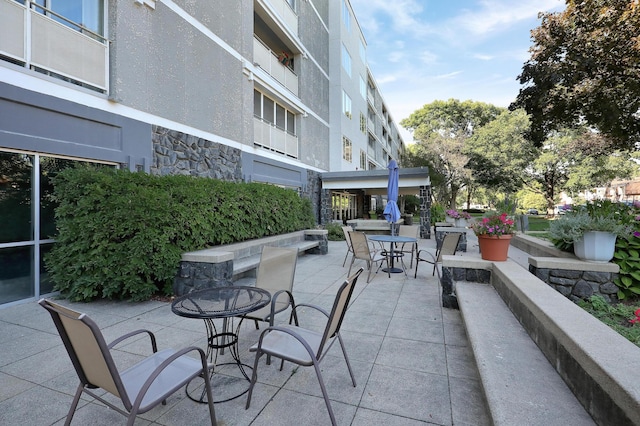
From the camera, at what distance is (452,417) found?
2227 mm

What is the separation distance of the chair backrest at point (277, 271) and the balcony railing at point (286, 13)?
10642 millimetres

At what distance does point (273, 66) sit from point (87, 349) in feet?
38.3

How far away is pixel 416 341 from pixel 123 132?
6307mm

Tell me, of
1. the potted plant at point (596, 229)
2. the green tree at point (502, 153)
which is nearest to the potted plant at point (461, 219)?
the potted plant at point (596, 229)

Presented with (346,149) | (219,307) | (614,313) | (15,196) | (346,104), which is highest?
(346,104)

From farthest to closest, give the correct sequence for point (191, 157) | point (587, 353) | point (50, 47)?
point (191, 157) < point (50, 47) < point (587, 353)

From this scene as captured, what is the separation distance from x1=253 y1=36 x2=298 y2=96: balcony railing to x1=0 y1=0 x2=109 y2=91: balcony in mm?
5477

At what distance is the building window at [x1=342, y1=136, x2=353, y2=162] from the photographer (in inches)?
726

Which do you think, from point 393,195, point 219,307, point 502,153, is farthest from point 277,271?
point 502,153

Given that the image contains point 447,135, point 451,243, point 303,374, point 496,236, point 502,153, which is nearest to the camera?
point 303,374

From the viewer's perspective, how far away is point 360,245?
656 cm

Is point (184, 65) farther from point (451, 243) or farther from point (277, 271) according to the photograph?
point (451, 243)

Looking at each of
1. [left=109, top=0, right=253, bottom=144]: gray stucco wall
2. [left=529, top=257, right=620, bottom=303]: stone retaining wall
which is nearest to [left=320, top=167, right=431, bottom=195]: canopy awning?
[left=109, top=0, right=253, bottom=144]: gray stucco wall

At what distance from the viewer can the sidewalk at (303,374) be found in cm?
224
